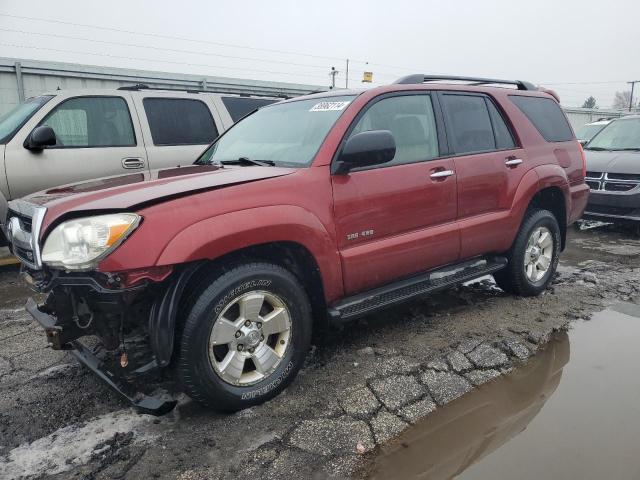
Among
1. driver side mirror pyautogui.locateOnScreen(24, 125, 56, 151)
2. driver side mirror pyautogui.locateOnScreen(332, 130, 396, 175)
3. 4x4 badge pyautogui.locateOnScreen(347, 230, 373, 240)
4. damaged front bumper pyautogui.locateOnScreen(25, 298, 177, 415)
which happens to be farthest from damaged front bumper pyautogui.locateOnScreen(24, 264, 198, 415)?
driver side mirror pyautogui.locateOnScreen(24, 125, 56, 151)

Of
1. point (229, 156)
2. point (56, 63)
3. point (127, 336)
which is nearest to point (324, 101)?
point (229, 156)

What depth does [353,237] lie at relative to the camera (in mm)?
3078

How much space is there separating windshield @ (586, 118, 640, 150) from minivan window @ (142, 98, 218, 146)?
251 inches

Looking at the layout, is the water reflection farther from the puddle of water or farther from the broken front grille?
the broken front grille

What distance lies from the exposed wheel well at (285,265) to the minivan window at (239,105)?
13.1ft

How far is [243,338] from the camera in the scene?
2650 mm

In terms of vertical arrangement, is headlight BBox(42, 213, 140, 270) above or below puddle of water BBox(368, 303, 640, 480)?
above

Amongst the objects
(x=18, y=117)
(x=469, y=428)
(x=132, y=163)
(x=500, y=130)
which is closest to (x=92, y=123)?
(x=132, y=163)

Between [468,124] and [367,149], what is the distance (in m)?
1.43

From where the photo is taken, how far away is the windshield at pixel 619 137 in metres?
7.95

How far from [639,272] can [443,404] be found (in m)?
3.69

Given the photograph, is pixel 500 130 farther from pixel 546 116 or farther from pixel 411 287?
pixel 411 287

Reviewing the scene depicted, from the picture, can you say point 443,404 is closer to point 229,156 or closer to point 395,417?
point 395,417

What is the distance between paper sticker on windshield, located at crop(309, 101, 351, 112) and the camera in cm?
334
